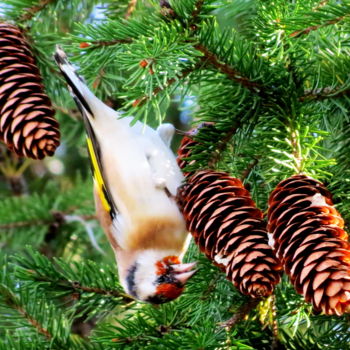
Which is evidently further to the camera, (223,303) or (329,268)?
(223,303)

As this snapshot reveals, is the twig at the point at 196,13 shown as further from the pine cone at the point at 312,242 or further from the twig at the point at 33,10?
the twig at the point at 33,10

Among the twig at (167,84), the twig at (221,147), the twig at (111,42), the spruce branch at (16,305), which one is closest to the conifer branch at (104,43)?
the twig at (111,42)

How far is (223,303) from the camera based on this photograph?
1.82 m

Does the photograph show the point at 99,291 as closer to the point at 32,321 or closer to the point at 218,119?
the point at 32,321

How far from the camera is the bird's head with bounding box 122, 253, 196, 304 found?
6.63 feet

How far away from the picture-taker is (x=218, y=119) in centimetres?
175

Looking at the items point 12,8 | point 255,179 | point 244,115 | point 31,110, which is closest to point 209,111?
point 244,115

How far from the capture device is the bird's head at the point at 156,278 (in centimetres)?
202

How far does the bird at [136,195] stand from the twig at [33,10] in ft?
0.87

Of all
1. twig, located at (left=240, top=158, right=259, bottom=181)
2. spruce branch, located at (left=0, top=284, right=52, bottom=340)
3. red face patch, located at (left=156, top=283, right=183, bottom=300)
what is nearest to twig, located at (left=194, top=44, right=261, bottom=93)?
twig, located at (left=240, top=158, right=259, bottom=181)

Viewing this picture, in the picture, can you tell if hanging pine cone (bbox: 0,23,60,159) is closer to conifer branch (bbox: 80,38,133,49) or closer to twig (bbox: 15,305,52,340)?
conifer branch (bbox: 80,38,133,49)

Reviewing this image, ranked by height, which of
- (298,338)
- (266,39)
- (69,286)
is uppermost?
(266,39)

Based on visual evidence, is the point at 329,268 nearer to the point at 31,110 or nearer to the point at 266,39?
the point at 266,39

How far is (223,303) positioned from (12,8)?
1.10m
